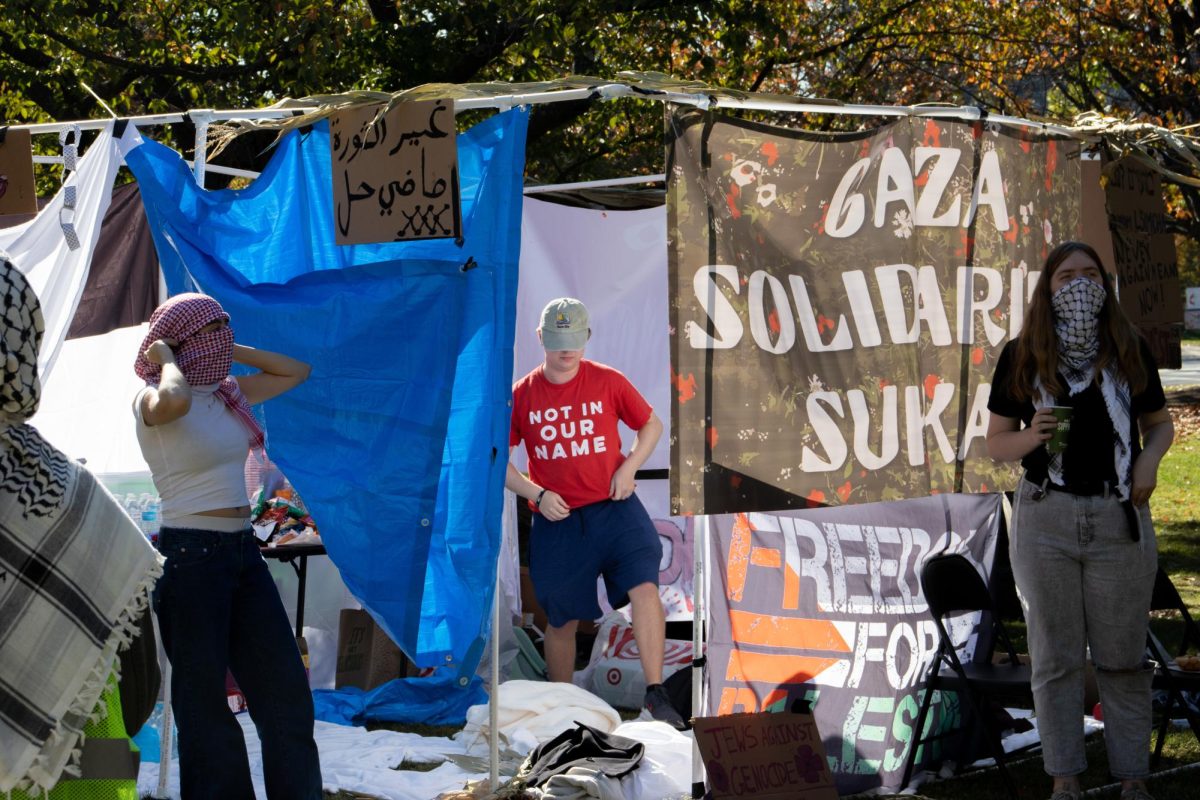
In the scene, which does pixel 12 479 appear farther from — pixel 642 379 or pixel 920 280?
pixel 642 379

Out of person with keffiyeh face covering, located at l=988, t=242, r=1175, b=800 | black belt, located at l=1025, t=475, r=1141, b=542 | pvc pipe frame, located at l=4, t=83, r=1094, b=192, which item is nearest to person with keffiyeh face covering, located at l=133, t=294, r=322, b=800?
pvc pipe frame, located at l=4, t=83, r=1094, b=192

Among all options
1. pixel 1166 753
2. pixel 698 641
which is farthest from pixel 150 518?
pixel 1166 753

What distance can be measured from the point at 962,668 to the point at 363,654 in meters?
3.21

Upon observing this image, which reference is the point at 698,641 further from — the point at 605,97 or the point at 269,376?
the point at 605,97

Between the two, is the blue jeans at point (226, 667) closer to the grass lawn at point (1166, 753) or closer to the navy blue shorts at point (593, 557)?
the grass lawn at point (1166, 753)

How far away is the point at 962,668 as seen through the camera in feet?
17.6

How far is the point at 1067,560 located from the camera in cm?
477

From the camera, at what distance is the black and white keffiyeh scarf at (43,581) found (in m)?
2.56

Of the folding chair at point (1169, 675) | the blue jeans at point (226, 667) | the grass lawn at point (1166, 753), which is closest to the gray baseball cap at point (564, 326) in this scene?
the grass lawn at point (1166, 753)

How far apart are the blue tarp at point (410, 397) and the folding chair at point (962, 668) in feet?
5.72

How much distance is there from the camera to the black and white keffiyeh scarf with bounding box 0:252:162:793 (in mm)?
2564

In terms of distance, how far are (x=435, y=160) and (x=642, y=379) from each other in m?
4.12

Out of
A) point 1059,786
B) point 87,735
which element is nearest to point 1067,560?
point 1059,786

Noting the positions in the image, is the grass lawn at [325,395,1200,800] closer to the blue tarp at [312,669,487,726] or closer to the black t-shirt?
the blue tarp at [312,669,487,726]
